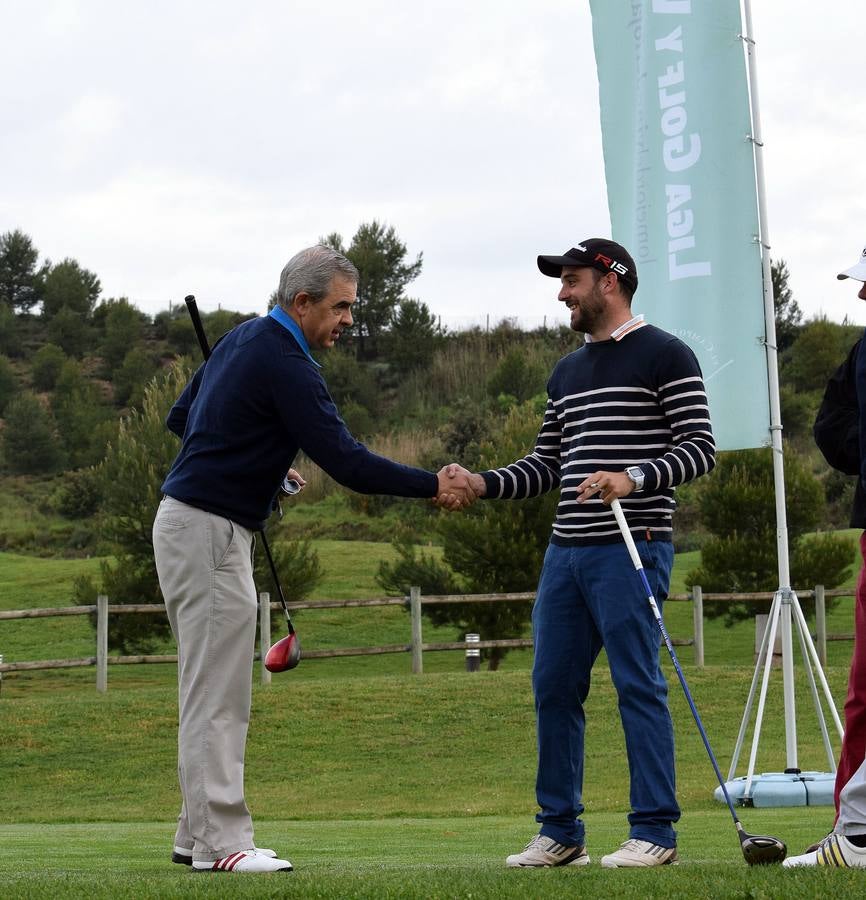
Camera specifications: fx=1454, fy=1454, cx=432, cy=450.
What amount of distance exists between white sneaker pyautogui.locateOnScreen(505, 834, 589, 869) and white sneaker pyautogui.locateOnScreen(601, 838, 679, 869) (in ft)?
0.64

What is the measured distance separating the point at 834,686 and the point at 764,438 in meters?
11.9

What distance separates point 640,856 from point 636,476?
1252mm

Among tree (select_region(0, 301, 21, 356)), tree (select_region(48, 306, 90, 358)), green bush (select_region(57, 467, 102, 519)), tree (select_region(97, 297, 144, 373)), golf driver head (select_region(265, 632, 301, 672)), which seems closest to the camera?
golf driver head (select_region(265, 632, 301, 672))

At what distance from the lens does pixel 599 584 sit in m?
5.00

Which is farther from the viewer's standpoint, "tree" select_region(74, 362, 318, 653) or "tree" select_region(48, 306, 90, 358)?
"tree" select_region(48, 306, 90, 358)

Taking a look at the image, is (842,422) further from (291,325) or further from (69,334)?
(69,334)

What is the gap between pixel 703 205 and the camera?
9883 millimetres

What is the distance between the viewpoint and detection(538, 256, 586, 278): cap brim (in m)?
5.32

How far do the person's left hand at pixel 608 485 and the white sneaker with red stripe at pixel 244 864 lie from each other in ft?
5.21

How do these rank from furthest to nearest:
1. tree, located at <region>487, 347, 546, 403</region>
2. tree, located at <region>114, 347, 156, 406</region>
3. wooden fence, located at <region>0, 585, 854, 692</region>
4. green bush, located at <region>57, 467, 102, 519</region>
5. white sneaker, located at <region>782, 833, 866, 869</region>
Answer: tree, located at <region>114, 347, 156, 406</region>
tree, located at <region>487, 347, 546, 403</region>
green bush, located at <region>57, 467, 102, 519</region>
wooden fence, located at <region>0, 585, 854, 692</region>
white sneaker, located at <region>782, 833, 866, 869</region>

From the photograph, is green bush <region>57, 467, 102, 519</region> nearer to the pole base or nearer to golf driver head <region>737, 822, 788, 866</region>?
Answer: the pole base

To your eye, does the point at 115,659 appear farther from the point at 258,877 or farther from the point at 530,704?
the point at 258,877

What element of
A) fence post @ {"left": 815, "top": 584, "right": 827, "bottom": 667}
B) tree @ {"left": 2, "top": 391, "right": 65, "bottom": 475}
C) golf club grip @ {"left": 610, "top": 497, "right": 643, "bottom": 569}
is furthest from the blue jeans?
tree @ {"left": 2, "top": 391, "right": 65, "bottom": 475}

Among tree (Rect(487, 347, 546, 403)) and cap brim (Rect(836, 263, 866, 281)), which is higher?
tree (Rect(487, 347, 546, 403))
